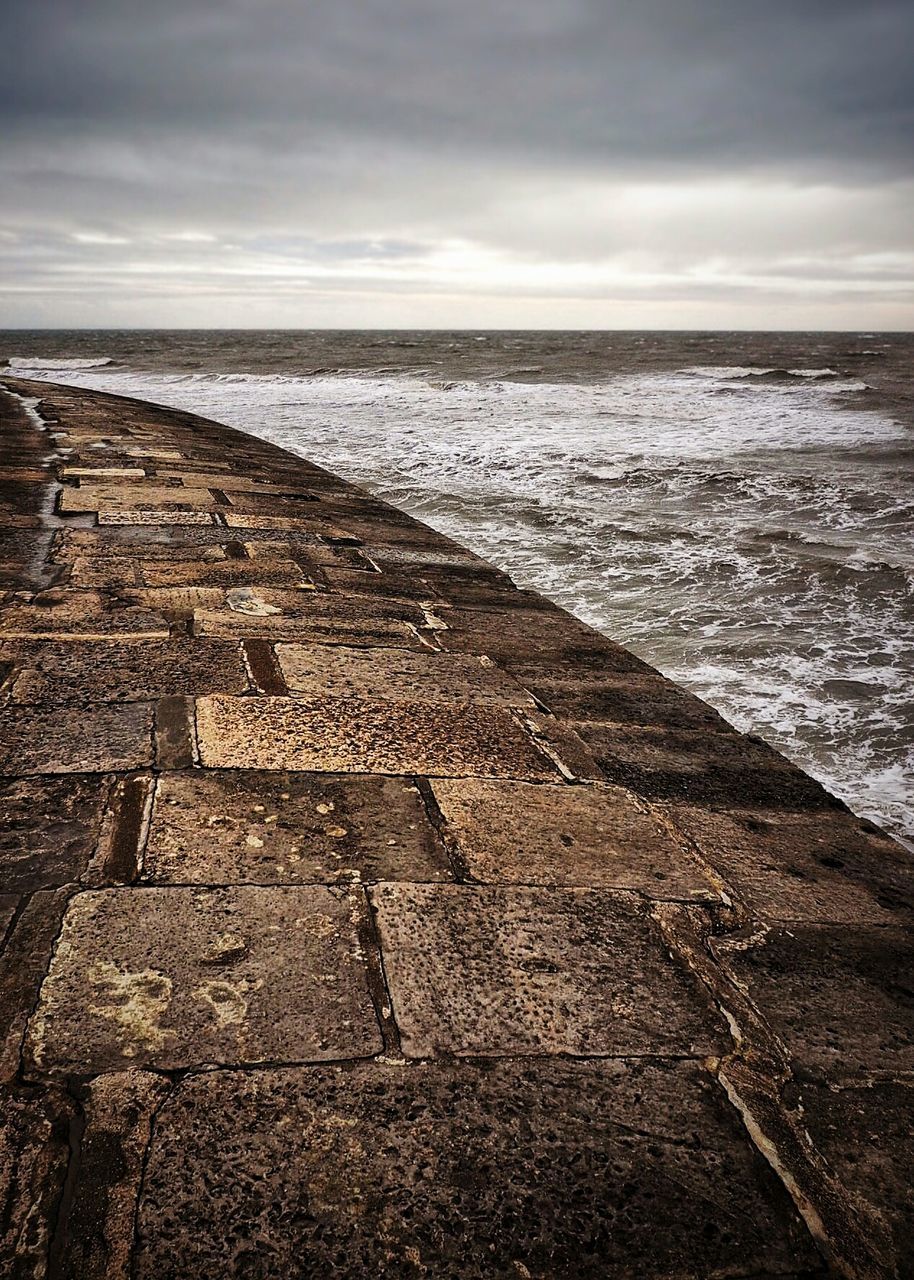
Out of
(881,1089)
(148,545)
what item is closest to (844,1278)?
(881,1089)

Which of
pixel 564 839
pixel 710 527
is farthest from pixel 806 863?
pixel 710 527

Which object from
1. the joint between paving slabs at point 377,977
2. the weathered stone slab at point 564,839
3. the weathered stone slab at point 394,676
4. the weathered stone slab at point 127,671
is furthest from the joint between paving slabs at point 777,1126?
the weathered stone slab at point 127,671

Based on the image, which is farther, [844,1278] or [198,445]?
[198,445]

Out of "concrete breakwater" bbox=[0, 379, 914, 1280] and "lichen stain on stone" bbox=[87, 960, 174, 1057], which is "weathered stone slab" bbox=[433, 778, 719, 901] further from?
"lichen stain on stone" bbox=[87, 960, 174, 1057]

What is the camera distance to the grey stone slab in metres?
1.04

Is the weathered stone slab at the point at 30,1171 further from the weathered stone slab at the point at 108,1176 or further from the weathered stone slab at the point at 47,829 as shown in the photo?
the weathered stone slab at the point at 47,829

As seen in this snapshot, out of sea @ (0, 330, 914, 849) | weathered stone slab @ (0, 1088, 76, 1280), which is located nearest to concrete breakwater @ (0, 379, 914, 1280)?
weathered stone slab @ (0, 1088, 76, 1280)

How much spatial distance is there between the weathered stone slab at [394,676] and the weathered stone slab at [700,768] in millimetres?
292

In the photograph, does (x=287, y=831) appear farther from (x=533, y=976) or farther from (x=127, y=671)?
(x=127, y=671)

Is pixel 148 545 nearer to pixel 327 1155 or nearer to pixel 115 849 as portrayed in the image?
pixel 115 849

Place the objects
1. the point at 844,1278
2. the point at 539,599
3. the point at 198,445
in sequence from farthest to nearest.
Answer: the point at 198,445, the point at 539,599, the point at 844,1278

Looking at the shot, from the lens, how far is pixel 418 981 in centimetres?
131

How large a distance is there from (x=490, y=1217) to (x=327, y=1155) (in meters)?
0.21

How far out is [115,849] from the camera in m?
1.54
